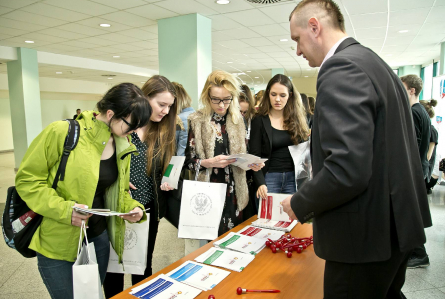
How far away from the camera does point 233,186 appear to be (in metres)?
2.19

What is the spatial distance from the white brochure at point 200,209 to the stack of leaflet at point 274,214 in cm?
28

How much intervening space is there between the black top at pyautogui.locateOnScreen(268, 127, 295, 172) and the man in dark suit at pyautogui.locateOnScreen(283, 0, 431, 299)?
1394 mm

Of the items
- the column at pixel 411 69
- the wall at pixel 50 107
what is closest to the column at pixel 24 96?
the wall at pixel 50 107

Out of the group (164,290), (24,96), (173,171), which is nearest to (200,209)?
(173,171)

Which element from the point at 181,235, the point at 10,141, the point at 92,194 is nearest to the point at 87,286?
the point at 92,194

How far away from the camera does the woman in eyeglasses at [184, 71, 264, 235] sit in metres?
2.14

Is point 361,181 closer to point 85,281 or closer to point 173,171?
point 85,281

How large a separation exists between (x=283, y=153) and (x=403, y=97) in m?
1.39

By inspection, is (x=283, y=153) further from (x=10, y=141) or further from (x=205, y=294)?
(x=10, y=141)

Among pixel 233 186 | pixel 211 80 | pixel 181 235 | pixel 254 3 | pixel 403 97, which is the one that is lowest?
pixel 181 235

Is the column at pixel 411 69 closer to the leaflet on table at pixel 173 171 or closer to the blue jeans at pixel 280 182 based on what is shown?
the blue jeans at pixel 280 182

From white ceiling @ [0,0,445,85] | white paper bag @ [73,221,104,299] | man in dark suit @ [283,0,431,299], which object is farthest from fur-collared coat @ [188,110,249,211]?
white ceiling @ [0,0,445,85]

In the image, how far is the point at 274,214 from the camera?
1.91m

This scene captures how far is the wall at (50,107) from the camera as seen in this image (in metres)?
13.5
